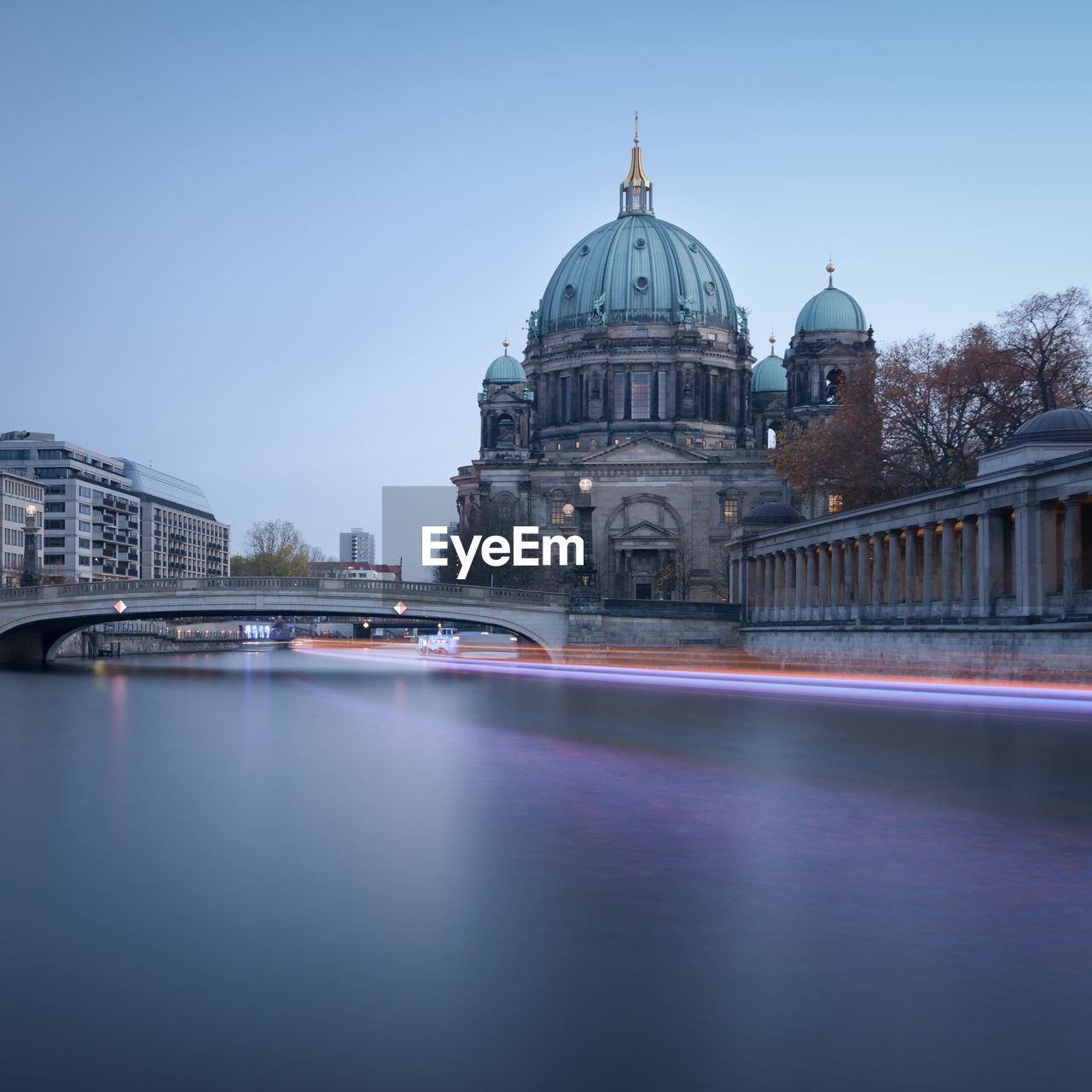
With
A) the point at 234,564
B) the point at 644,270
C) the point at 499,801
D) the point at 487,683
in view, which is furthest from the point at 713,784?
the point at 234,564

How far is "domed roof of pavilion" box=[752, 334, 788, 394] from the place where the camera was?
4801 inches

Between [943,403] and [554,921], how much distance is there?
159 feet

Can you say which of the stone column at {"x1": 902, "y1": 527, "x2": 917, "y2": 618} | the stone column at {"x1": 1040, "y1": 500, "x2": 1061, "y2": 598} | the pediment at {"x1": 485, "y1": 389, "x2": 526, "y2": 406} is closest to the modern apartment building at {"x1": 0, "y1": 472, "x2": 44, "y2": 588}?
the pediment at {"x1": 485, "y1": 389, "x2": 526, "y2": 406}

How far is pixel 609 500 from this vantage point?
104m

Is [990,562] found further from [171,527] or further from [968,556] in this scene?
[171,527]

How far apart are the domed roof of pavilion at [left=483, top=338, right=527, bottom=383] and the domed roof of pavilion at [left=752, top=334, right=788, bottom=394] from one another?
73.0 ft

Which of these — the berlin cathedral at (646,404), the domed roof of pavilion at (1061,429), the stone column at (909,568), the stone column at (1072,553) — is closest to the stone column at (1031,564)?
the stone column at (1072,553)

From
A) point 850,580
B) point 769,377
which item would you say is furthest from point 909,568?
point 769,377

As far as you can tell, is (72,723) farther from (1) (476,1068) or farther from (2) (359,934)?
(1) (476,1068)

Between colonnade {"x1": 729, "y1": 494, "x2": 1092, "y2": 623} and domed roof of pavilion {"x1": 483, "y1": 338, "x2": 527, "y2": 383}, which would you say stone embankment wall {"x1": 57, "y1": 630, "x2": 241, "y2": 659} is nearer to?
domed roof of pavilion {"x1": 483, "y1": 338, "x2": 527, "y2": 383}

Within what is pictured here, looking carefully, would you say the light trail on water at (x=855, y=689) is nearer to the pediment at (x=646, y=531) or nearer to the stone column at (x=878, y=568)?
the stone column at (x=878, y=568)

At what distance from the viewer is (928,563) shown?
41719 millimetres

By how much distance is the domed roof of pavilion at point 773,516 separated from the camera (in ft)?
→ 211

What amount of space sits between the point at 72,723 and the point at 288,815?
56.2 ft
